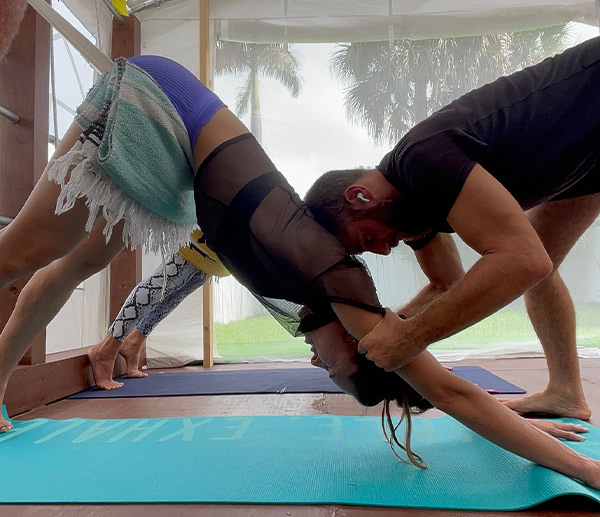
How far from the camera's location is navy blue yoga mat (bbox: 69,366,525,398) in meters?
1.99

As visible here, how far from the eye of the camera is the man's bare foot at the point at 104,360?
221cm

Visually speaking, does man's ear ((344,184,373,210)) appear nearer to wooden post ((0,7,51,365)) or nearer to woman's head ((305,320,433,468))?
woman's head ((305,320,433,468))

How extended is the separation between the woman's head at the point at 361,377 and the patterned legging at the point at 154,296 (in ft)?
4.19

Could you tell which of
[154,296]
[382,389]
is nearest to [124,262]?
[154,296]

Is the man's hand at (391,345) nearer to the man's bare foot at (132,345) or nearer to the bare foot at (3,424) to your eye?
the bare foot at (3,424)

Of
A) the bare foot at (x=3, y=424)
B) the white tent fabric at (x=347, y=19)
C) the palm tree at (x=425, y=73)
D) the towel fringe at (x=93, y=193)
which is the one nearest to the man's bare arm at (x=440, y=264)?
the towel fringe at (x=93, y=193)

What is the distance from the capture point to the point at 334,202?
1072 millimetres

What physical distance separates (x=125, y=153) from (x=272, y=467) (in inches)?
28.0

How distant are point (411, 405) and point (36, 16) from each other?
1.89 m

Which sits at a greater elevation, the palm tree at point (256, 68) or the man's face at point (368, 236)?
the palm tree at point (256, 68)

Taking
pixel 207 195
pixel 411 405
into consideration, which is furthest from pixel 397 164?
pixel 411 405

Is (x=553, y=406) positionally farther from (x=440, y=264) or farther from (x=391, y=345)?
(x=391, y=345)

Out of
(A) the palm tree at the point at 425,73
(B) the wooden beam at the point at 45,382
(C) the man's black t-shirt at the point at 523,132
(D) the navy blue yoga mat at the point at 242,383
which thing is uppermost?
(A) the palm tree at the point at 425,73

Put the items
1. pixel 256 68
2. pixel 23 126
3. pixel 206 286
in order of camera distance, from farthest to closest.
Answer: pixel 256 68 < pixel 206 286 < pixel 23 126
